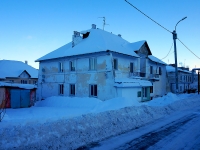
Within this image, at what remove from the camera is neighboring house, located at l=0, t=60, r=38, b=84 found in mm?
38150

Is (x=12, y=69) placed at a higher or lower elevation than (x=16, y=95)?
higher

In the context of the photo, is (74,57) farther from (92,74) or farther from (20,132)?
(20,132)

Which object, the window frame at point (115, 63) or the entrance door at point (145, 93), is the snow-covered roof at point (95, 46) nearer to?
the window frame at point (115, 63)

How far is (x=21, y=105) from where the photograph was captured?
57.9 feet

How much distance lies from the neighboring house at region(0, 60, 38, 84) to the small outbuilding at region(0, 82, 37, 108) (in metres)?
22.2

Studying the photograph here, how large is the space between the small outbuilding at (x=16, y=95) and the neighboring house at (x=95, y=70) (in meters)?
5.18

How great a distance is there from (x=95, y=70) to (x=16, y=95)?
877cm

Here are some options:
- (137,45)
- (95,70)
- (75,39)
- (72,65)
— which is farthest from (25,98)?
(137,45)

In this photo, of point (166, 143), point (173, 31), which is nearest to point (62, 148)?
point (166, 143)

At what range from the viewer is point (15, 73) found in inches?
1578

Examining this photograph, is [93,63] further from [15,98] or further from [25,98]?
[15,98]

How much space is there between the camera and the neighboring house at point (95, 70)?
1845cm

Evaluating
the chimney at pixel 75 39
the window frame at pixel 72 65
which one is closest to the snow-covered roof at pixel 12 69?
the chimney at pixel 75 39

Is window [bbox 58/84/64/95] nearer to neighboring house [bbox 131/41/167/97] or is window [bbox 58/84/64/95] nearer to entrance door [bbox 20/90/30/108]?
entrance door [bbox 20/90/30/108]
